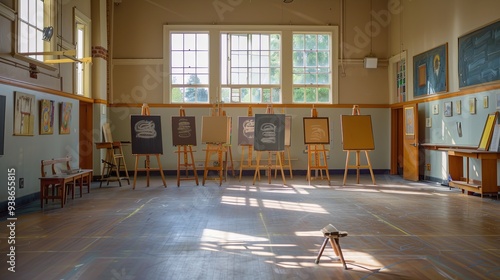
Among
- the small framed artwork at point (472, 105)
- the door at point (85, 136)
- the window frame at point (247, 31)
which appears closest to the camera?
the small framed artwork at point (472, 105)

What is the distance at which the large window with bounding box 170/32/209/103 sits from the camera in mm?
12508

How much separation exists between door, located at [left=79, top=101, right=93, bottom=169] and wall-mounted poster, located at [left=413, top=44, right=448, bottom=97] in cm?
829

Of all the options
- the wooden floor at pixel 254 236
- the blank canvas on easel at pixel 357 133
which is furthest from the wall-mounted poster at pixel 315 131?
the wooden floor at pixel 254 236

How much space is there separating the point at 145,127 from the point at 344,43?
6.36 metres

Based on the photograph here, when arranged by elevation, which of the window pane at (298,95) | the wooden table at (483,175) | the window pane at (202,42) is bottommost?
the wooden table at (483,175)

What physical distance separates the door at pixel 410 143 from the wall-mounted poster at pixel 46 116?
27.2 feet

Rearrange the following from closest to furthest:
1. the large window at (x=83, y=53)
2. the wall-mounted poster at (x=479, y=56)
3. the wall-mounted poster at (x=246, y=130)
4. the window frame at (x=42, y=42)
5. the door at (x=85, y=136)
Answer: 1. the window frame at (x=42, y=42)
2. the wall-mounted poster at (x=479, y=56)
3. the large window at (x=83, y=53)
4. the door at (x=85, y=136)
5. the wall-mounted poster at (x=246, y=130)

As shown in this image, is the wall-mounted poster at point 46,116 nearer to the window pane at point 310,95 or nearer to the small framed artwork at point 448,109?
the window pane at point 310,95

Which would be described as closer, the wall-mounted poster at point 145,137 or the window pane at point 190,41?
the wall-mounted poster at point 145,137

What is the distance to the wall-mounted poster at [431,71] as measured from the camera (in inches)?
381

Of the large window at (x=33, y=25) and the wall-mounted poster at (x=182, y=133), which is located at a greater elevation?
the large window at (x=33, y=25)

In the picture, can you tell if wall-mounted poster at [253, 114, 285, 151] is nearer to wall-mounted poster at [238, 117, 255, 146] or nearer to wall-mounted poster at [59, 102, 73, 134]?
wall-mounted poster at [238, 117, 255, 146]

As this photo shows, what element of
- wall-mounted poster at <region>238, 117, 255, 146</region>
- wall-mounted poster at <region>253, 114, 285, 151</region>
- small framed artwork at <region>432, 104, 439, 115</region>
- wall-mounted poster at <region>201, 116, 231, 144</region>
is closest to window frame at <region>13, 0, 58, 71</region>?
wall-mounted poster at <region>201, 116, 231, 144</region>

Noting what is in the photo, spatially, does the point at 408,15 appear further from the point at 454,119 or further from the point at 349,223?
the point at 349,223
